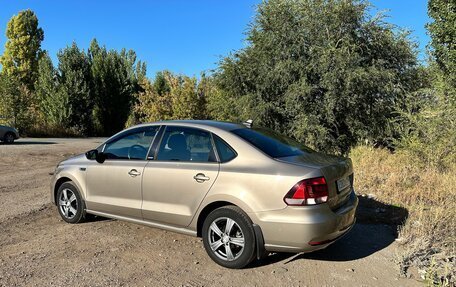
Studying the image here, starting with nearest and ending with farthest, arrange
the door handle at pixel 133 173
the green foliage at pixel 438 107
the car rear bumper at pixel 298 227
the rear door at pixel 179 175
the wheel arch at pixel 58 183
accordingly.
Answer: the car rear bumper at pixel 298 227 → the rear door at pixel 179 175 → the door handle at pixel 133 173 → the wheel arch at pixel 58 183 → the green foliage at pixel 438 107

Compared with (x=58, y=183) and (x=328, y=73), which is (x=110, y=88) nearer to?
(x=328, y=73)

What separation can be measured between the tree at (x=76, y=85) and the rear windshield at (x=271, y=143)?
1208 inches

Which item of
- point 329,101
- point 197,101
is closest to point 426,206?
point 329,101

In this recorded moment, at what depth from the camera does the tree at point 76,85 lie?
3275cm

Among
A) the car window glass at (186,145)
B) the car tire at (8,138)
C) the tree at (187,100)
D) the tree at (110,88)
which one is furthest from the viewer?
the tree at (110,88)

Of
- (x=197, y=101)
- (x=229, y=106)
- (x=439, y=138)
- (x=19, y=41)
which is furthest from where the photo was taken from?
(x=19, y=41)

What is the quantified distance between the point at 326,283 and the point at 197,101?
19.4 meters

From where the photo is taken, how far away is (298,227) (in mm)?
3887

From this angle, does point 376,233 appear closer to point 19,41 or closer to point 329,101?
point 329,101

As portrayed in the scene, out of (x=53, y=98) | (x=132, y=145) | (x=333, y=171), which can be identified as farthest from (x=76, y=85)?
(x=333, y=171)

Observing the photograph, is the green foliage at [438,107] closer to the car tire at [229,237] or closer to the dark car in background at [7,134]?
the car tire at [229,237]

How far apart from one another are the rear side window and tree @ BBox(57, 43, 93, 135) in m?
30.9

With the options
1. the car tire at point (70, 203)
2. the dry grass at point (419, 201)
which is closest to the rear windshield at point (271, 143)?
the dry grass at point (419, 201)

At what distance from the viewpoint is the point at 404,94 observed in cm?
1461
